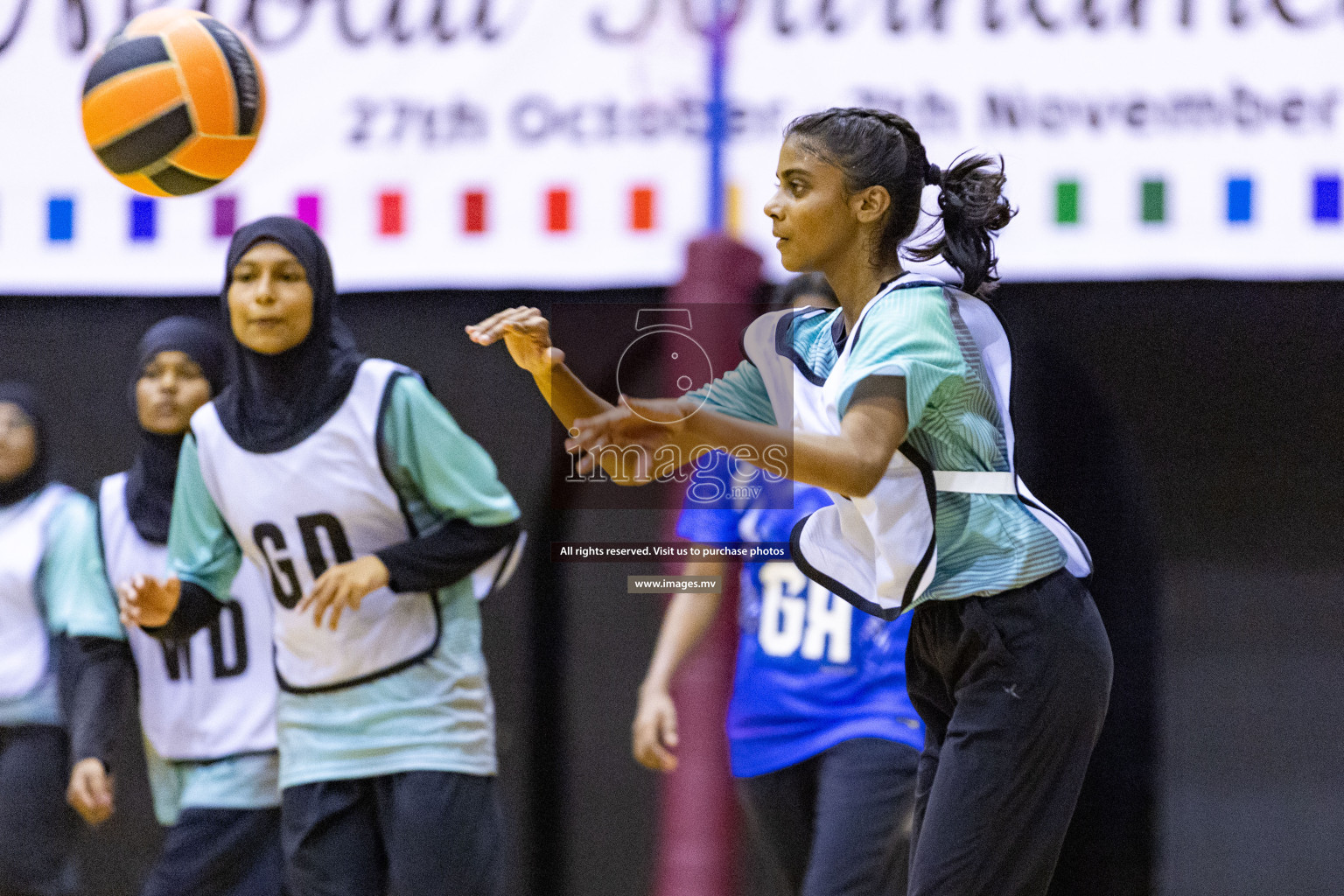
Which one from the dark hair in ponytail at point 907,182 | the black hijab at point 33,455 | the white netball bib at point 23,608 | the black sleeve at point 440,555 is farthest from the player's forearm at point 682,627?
the black hijab at point 33,455

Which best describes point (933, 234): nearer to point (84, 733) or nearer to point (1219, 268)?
point (1219, 268)

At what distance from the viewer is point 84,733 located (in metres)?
3.26

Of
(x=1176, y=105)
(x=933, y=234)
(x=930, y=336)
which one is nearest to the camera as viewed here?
(x=930, y=336)

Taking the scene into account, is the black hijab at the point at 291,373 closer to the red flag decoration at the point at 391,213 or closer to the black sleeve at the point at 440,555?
the red flag decoration at the point at 391,213

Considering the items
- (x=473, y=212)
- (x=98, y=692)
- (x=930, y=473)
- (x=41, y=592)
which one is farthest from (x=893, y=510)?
(x=41, y=592)

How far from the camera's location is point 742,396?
2209 millimetres

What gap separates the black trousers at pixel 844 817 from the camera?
8.91ft

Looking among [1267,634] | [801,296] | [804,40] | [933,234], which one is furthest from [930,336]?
[1267,634]

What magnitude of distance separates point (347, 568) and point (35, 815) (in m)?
1.14

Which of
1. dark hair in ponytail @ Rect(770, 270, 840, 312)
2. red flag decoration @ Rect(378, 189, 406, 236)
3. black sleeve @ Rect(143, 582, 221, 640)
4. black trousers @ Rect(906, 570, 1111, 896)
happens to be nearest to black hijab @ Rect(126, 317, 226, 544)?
black sleeve @ Rect(143, 582, 221, 640)

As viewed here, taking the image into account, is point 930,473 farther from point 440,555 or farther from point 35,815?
point 35,815

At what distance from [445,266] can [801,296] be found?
0.87 meters

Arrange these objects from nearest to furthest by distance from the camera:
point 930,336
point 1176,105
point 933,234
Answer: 1. point 930,336
2. point 933,234
3. point 1176,105

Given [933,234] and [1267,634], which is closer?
[933,234]
